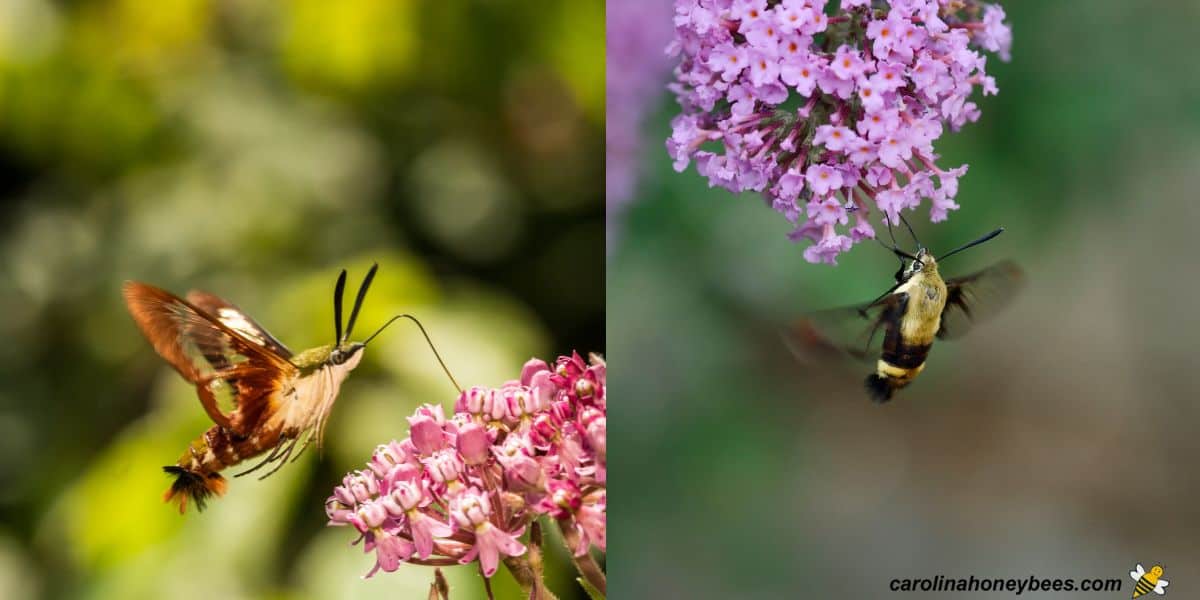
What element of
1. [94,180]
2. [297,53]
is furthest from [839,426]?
[94,180]

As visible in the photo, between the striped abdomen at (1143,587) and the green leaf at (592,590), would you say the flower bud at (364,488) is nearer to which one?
the green leaf at (592,590)

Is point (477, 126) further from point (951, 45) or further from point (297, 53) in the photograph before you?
point (951, 45)

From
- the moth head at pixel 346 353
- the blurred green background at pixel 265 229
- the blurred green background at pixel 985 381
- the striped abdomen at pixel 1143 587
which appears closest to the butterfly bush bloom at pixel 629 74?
the blurred green background at pixel 265 229

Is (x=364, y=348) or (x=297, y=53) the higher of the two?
(x=297, y=53)

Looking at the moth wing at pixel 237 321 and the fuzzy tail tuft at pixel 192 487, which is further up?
the moth wing at pixel 237 321

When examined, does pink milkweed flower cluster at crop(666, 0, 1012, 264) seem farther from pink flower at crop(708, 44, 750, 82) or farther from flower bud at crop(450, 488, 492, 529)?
flower bud at crop(450, 488, 492, 529)

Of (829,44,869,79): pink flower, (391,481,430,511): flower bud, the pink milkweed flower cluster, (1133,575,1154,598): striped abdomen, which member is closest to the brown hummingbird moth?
(391,481,430,511): flower bud

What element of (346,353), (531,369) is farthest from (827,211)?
(346,353)
